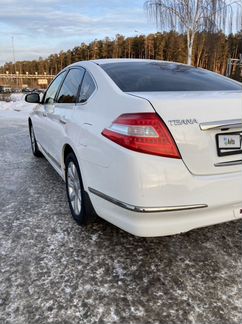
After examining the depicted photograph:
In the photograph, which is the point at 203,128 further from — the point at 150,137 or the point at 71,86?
the point at 71,86

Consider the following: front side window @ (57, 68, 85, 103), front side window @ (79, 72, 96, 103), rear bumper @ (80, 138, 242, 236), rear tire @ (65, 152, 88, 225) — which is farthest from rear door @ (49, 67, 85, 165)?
rear bumper @ (80, 138, 242, 236)

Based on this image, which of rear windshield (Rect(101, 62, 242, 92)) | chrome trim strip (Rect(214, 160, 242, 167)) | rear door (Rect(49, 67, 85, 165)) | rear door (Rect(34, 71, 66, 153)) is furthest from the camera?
rear door (Rect(34, 71, 66, 153))

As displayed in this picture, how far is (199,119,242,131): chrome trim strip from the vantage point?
2.25 m

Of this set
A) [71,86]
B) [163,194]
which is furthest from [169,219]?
[71,86]

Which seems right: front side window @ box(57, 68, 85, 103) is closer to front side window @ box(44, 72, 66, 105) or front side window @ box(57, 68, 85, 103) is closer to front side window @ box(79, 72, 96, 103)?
front side window @ box(79, 72, 96, 103)

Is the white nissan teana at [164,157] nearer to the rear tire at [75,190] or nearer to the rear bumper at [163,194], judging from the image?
the rear bumper at [163,194]

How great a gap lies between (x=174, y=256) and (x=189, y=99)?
4.04ft

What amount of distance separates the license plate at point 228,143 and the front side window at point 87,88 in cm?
120

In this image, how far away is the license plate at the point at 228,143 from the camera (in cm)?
230

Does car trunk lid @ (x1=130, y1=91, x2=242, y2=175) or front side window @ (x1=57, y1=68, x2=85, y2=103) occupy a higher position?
front side window @ (x1=57, y1=68, x2=85, y2=103)

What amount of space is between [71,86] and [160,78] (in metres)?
1.11

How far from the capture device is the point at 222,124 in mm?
2268

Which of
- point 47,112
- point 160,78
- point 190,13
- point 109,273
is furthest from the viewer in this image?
point 190,13

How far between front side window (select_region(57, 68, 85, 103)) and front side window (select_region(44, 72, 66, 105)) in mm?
280
